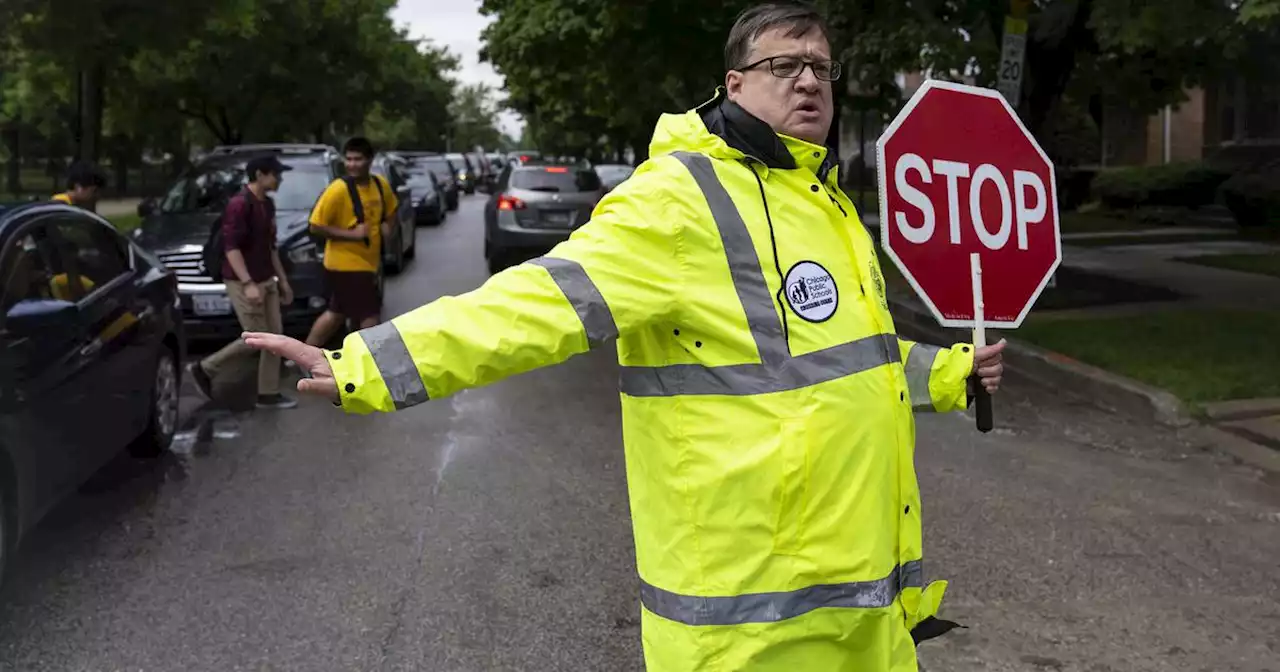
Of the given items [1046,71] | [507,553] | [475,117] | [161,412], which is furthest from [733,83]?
[475,117]

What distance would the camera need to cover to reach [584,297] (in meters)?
2.12

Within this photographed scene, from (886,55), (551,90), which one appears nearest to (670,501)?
(886,55)

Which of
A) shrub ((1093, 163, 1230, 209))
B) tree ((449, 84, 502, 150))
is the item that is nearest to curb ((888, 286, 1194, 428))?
shrub ((1093, 163, 1230, 209))

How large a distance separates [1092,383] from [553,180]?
1110cm

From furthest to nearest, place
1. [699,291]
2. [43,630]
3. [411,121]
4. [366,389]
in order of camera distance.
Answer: [411,121] → [43,630] → [699,291] → [366,389]

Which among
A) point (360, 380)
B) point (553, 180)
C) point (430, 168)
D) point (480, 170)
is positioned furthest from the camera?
point (480, 170)

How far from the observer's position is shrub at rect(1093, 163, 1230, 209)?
982 inches

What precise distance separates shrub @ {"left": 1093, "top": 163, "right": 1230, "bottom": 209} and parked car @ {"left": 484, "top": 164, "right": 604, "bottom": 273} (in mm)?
12628

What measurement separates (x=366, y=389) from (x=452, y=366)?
0.14 m

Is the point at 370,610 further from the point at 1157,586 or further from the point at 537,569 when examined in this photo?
the point at 1157,586

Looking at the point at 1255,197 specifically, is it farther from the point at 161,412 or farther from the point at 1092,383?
the point at 161,412

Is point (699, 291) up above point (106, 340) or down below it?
above

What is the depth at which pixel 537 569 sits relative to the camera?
17.6ft

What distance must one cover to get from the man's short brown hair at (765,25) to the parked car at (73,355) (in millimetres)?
3735
